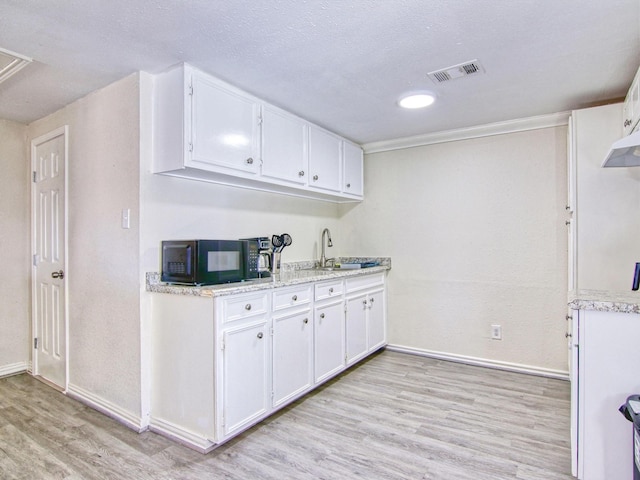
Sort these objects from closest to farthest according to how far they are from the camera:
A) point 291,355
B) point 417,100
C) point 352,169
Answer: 1. point 291,355
2. point 417,100
3. point 352,169

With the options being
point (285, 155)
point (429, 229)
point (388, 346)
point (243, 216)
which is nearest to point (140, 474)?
point (243, 216)

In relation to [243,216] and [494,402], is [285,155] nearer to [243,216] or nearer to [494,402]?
[243,216]

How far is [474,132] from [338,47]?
1.91 metres

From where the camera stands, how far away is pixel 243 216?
302 cm

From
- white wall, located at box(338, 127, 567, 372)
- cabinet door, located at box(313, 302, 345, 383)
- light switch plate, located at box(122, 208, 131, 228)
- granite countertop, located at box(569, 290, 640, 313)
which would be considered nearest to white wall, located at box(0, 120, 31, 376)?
light switch plate, located at box(122, 208, 131, 228)

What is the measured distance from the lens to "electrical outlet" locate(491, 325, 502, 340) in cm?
335

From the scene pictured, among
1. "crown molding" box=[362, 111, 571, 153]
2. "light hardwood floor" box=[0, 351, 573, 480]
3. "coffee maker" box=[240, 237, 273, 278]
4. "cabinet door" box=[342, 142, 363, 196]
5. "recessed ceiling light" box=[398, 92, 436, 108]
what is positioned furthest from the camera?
"cabinet door" box=[342, 142, 363, 196]

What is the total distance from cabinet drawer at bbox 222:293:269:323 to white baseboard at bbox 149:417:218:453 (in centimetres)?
68

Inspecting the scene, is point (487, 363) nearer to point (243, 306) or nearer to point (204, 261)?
point (243, 306)

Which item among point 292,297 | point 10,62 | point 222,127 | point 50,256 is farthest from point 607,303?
point 50,256

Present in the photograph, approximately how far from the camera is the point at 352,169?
3.84 metres

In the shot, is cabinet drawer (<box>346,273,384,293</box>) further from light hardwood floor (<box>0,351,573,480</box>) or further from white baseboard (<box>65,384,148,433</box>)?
white baseboard (<box>65,384,148,433</box>)

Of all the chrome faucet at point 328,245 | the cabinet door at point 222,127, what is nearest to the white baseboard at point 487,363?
the chrome faucet at point 328,245

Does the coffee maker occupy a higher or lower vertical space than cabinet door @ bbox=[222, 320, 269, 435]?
higher
